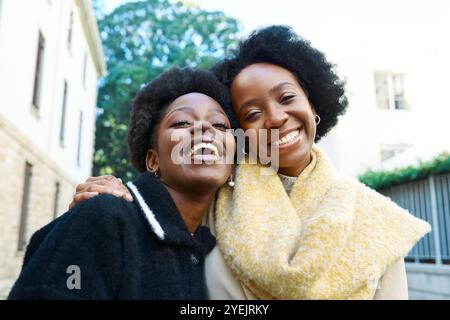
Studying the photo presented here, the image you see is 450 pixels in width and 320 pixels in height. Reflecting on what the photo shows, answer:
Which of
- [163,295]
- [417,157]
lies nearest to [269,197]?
[163,295]

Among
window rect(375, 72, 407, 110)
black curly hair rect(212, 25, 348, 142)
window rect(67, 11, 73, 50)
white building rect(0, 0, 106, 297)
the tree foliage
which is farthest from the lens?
window rect(67, 11, 73, 50)

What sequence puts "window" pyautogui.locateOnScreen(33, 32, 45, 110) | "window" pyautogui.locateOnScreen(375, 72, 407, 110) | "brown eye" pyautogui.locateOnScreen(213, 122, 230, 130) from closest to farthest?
1. "brown eye" pyautogui.locateOnScreen(213, 122, 230, 130)
2. "window" pyautogui.locateOnScreen(33, 32, 45, 110)
3. "window" pyautogui.locateOnScreen(375, 72, 407, 110)

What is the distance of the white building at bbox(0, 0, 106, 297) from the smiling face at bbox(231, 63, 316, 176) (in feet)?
19.0

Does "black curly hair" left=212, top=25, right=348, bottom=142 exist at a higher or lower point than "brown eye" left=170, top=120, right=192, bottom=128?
higher

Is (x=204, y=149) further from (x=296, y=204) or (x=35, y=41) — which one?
(x=35, y=41)

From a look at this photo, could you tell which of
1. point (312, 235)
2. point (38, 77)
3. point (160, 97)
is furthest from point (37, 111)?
point (312, 235)

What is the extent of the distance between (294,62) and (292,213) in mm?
889

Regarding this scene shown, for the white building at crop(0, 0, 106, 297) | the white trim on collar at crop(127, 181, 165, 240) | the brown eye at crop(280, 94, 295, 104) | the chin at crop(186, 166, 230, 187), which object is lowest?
the white trim on collar at crop(127, 181, 165, 240)

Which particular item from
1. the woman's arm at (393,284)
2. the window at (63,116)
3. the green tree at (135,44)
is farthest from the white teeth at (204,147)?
the green tree at (135,44)

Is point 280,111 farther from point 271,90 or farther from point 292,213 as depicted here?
point 292,213

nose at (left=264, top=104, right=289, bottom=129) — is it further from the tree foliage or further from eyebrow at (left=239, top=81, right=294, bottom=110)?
the tree foliage

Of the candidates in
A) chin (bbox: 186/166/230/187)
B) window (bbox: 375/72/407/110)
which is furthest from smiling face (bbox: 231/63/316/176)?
window (bbox: 375/72/407/110)

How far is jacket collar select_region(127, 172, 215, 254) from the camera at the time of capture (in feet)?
5.76

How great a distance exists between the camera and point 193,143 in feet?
6.51
